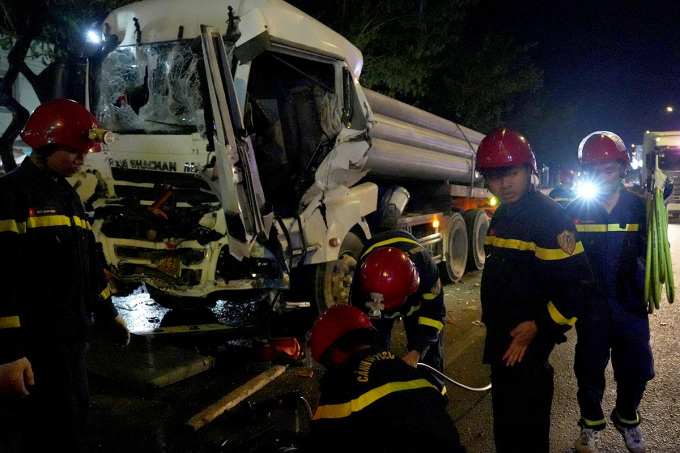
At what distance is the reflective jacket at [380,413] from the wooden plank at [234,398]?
2.07 meters

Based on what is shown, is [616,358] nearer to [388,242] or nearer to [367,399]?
[388,242]

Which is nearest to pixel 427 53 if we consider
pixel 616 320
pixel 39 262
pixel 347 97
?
pixel 347 97

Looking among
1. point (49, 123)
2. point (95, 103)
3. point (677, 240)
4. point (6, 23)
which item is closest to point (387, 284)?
point (49, 123)

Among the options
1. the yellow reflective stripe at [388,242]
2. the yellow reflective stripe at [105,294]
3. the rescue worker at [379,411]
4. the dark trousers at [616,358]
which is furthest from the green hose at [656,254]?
the yellow reflective stripe at [105,294]

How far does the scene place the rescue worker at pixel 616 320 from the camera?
2.99 metres

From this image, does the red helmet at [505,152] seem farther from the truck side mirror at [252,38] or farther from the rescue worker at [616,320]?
the truck side mirror at [252,38]

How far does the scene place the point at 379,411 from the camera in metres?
1.46

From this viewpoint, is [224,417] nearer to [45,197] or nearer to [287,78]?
[45,197]

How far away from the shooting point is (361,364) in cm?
159

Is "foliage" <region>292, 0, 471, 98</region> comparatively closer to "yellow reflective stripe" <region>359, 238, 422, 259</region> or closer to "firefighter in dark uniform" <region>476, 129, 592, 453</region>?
"yellow reflective stripe" <region>359, 238, 422, 259</region>

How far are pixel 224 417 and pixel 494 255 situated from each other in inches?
78.2

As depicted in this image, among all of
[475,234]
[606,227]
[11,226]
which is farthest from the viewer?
[475,234]

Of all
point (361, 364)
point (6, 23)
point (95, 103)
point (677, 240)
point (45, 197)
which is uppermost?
point (6, 23)

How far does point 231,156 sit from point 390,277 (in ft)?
5.95
